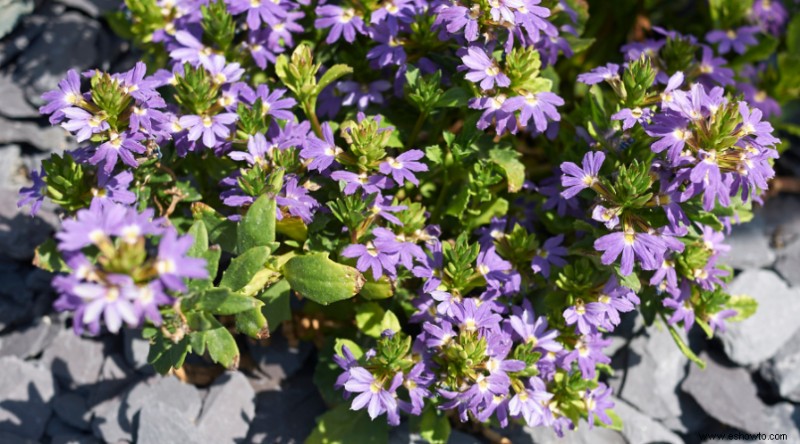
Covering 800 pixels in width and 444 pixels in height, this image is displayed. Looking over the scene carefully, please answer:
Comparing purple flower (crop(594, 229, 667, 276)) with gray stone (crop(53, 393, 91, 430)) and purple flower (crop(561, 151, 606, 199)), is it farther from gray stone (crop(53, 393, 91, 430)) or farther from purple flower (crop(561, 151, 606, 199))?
gray stone (crop(53, 393, 91, 430))

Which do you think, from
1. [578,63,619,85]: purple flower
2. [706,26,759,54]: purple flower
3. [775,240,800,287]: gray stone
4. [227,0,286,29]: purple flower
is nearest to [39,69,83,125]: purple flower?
[227,0,286,29]: purple flower

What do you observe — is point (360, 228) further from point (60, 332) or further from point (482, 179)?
point (60, 332)

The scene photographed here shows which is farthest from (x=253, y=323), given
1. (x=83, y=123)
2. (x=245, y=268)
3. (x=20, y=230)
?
(x=20, y=230)

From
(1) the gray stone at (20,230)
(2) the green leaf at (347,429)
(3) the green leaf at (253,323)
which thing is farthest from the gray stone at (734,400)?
(1) the gray stone at (20,230)

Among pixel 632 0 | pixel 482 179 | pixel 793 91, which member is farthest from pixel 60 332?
pixel 793 91

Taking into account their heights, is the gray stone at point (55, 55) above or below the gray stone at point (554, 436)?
above

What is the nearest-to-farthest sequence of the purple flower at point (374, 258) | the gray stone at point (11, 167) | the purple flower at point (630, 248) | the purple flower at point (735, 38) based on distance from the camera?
the purple flower at point (630, 248)
the purple flower at point (374, 258)
the purple flower at point (735, 38)
the gray stone at point (11, 167)

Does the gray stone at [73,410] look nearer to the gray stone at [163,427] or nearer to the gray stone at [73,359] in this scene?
the gray stone at [73,359]
